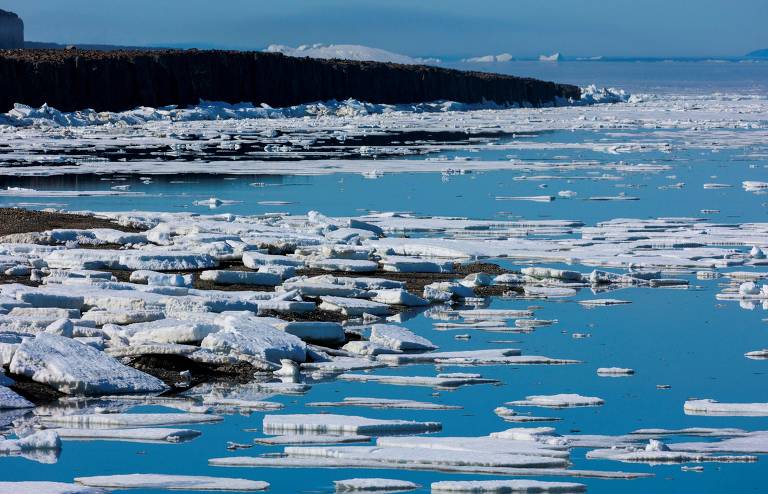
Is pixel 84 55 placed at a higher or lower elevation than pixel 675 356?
higher

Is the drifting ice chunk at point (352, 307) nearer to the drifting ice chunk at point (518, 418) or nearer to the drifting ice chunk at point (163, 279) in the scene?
the drifting ice chunk at point (163, 279)

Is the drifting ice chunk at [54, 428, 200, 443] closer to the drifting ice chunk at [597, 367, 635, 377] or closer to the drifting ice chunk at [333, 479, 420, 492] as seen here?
the drifting ice chunk at [333, 479, 420, 492]

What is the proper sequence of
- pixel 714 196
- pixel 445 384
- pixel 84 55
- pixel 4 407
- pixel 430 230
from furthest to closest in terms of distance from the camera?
pixel 84 55
pixel 714 196
pixel 430 230
pixel 445 384
pixel 4 407

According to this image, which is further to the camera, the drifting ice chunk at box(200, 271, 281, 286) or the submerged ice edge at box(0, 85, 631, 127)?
the submerged ice edge at box(0, 85, 631, 127)

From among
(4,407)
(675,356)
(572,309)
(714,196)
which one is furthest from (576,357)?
(714,196)

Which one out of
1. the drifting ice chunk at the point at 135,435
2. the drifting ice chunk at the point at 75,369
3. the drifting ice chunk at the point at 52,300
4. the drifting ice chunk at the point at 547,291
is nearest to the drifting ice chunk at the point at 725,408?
the drifting ice chunk at the point at 135,435

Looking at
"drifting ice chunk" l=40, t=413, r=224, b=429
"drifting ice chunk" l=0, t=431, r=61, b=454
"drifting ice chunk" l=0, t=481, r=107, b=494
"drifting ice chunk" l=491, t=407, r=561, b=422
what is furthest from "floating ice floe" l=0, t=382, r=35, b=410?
"drifting ice chunk" l=491, t=407, r=561, b=422

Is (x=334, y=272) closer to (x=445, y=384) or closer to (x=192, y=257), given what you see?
(x=192, y=257)

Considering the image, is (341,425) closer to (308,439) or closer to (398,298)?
(308,439)
